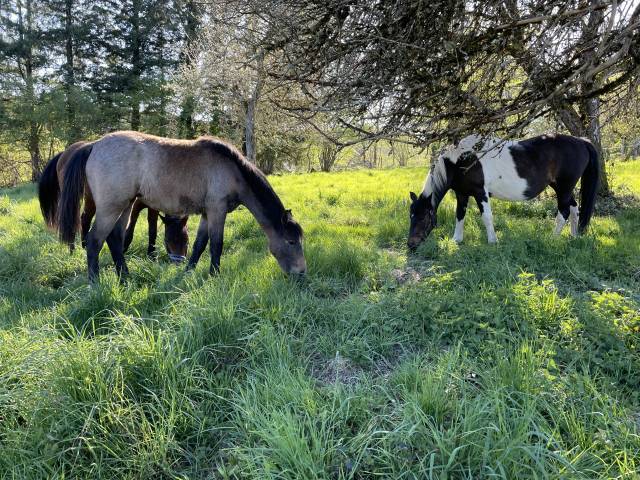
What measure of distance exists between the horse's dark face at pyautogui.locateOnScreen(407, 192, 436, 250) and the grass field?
139 cm

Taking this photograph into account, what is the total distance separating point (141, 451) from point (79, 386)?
19.7 inches

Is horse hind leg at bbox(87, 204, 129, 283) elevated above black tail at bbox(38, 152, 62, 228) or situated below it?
below

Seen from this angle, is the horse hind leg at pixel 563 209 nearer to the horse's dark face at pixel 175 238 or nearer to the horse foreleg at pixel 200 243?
the horse foreleg at pixel 200 243

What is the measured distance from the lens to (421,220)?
5.52 meters

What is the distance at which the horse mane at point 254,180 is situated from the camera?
4527 millimetres

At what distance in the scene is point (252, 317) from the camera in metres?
2.90

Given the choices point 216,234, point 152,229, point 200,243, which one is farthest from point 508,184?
point 152,229

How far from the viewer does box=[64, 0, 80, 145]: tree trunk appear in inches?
760

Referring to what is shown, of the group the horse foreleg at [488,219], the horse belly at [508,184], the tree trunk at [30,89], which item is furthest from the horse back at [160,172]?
the tree trunk at [30,89]

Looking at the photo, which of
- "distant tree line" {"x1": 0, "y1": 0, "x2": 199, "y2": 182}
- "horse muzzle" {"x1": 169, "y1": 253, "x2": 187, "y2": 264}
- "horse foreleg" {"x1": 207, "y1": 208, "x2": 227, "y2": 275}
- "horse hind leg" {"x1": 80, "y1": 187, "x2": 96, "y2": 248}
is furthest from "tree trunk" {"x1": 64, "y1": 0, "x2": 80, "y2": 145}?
"horse foreleg" {"x1": 207, "y1": 208, "x2": 227, "y2": 275}

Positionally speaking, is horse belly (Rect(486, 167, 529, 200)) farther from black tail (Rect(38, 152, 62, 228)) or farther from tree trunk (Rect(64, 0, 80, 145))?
tree trunk (Rect(64, 0, 80, 145))

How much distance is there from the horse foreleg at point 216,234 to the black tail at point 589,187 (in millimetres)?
5232

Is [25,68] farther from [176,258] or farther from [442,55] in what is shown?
[442,55]

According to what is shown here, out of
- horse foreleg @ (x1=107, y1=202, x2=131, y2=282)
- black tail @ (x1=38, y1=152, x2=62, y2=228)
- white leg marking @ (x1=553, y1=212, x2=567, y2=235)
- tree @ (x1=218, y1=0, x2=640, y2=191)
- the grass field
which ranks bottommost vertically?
the grass field
